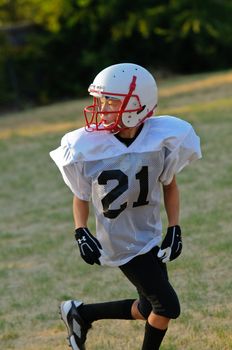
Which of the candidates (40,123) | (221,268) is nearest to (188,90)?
(40,123)

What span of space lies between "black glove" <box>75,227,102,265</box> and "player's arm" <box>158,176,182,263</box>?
28 cm

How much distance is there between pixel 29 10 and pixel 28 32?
263cm

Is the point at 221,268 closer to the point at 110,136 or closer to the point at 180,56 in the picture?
the point at 110,136

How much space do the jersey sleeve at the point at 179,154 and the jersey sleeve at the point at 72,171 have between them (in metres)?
0.35

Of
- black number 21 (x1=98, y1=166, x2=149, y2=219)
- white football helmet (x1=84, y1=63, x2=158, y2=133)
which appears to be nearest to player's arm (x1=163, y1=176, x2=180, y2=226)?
black number 21 (x1=98, y1=166, x2=149, y2=219)

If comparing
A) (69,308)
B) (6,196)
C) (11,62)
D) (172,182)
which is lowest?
(11,62)

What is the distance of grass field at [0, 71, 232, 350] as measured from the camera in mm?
4102

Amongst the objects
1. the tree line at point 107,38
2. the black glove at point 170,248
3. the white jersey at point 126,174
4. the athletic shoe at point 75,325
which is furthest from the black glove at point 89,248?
the tree line at point 107,38

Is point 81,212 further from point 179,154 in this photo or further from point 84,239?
point 179,154

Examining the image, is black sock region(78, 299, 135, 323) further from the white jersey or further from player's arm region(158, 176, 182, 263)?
player's arm region(158, 176, 182, 263)

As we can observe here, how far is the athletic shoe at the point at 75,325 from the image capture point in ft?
12.3

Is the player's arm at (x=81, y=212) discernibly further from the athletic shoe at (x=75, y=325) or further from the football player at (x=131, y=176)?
the athletic shoe at (x=75, y=325)

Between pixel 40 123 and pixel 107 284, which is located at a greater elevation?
pixel 107 284

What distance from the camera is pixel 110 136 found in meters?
3.25
